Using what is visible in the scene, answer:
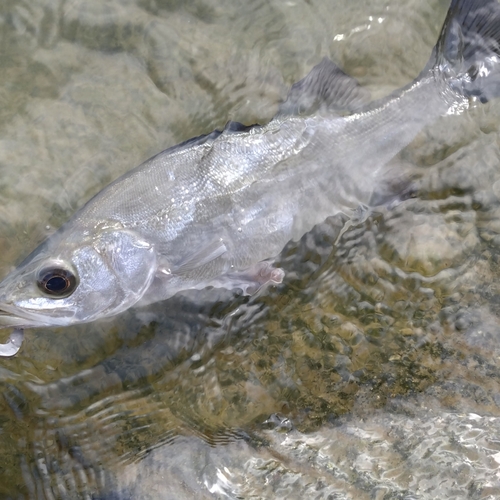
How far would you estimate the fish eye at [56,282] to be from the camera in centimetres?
280

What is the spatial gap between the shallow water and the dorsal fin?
0.39m

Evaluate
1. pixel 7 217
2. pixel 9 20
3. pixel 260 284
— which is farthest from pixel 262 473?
pixel 9 20

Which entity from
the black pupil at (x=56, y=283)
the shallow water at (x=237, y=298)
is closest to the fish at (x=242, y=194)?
the black pupil at (x=56, y=283)

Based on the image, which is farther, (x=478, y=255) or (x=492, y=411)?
(x=478, y=255)

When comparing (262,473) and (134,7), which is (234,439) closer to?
(262,473)

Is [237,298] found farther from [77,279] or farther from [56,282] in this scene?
[56,282]

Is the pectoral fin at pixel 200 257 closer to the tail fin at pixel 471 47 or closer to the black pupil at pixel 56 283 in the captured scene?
the black pupil at pixel 56 283

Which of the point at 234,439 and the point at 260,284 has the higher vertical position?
the point at 260,284

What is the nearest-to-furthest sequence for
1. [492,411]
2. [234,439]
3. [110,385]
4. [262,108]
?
1. [492,411]
2. [234,439]
3. [110,385]
4. [262,108]

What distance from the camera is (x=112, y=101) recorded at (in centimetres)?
373

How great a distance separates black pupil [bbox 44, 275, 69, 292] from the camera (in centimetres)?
280

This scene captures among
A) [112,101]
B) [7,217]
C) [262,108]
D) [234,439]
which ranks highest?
[112,101]

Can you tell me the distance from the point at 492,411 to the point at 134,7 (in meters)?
3.68

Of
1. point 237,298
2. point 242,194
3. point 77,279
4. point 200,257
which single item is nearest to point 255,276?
point 237,298
